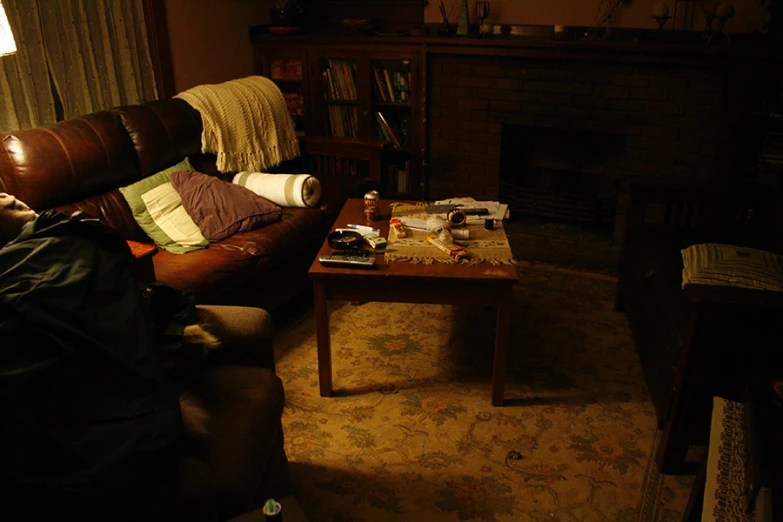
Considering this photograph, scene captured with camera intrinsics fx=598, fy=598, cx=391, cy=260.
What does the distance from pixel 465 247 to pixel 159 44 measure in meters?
2.31

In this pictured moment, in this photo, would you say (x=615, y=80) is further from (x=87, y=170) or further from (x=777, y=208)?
(x=87, y=170)

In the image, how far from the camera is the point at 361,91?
157 inches

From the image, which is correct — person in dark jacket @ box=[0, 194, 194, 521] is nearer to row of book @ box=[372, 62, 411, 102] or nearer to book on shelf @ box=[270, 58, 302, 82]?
row of book @ box=[372, 62, 411, 102]

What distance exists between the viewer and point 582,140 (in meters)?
3.83

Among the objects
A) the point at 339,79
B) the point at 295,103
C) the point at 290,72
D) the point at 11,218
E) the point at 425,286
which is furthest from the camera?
the point at 295,103

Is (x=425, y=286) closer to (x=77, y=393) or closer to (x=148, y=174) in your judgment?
(x=77, y=393)

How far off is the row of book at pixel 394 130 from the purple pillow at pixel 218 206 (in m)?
1.42

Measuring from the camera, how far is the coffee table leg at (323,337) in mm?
2164

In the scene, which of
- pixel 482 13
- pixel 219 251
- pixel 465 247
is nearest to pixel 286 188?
pixel 219 251

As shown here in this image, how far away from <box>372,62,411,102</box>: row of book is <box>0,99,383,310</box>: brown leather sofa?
1057 millimetres

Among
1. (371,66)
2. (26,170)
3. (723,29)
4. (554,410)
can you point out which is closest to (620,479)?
(554,410)

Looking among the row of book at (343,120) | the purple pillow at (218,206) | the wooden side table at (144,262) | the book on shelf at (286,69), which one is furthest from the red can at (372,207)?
the book on shelf at (286,69)

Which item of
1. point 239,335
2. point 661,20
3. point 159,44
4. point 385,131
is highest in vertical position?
point 661,20

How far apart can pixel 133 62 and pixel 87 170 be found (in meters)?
1.12
